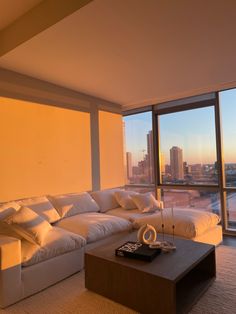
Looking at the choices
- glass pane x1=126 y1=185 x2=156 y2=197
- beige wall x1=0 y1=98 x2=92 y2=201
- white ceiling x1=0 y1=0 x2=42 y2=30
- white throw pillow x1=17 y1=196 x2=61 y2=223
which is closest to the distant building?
glass pane x1=126 y1=185 x2=156 y2=197

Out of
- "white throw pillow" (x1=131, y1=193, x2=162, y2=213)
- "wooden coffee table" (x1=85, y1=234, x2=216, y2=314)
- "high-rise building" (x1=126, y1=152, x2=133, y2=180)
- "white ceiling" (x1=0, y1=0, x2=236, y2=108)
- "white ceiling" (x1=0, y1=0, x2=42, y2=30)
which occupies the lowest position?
"wooden coffee table" (x1=85, y1=234, x2=216, y2=314)

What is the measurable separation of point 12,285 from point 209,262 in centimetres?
192

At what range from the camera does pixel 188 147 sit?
15.5ft

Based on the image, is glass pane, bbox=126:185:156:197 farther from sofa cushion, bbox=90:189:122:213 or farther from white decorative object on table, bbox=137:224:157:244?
white decorative object on table, bbox=137:224:157:244

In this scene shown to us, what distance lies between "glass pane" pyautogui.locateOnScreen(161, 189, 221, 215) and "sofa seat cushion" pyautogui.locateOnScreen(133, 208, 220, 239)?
1.00 metres

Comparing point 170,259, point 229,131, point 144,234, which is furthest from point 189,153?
point 170,259

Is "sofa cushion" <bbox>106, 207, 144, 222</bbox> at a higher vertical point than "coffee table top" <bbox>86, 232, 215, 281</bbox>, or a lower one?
higher

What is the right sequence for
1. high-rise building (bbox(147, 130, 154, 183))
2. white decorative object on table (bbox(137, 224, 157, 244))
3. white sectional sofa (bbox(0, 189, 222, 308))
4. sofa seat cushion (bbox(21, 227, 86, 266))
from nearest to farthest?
white sectional sofa (bbox(0, 189, 222, 308)) < sofa seat cushion (bbox(21, 227, 86, 266)) < white decorative object on table (bbox(137, 224, 157, 244)) < high-rise building (bbox(147, 130, 154, 183))

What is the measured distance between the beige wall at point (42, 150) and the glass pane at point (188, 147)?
1686mm

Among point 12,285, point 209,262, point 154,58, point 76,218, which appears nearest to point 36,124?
point 76,218

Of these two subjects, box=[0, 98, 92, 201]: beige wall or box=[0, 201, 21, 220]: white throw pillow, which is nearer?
box=[0, 201, 21, 220]: white throw pillow

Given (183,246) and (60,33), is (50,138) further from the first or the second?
(183,246)

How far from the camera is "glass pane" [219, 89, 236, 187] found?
419 cm

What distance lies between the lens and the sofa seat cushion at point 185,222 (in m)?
3.01
